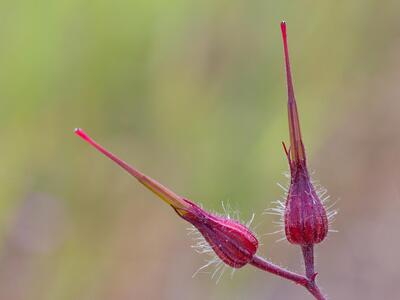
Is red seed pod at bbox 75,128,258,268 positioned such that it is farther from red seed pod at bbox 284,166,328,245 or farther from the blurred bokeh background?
the blurred bokeh background

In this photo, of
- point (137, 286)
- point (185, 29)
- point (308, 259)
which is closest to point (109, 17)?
point (185, 29)

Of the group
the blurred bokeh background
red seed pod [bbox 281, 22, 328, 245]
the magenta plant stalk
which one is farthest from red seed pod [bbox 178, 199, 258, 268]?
the blurred bokeh background

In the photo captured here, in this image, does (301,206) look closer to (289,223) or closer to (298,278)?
(289,223)

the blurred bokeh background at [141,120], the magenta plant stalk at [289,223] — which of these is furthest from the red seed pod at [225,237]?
the blurred bokeh background at [141,120]

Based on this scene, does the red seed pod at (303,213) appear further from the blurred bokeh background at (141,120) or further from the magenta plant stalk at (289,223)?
the blurred bokeh background at (141,120)

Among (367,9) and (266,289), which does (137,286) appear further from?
(367,9)

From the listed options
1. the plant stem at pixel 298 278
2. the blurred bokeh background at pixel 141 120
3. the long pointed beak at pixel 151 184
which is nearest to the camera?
the long pointed beak at pixel 151 184

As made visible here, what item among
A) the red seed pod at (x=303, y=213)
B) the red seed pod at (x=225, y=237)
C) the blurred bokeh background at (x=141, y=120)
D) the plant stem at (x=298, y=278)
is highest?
the blurred bokeh background at (x=141, y=120)
